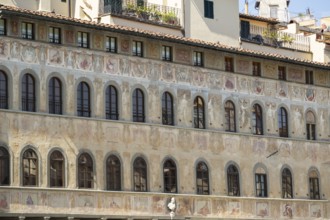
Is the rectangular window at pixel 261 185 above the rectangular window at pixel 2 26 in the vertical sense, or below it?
below

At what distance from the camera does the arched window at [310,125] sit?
50562mm

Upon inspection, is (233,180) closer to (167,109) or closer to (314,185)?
(167,109)

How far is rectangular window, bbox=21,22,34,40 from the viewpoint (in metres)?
41.0

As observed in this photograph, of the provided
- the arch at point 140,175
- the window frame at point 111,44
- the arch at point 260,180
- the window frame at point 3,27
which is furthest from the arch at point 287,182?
the window frame at point 3,27

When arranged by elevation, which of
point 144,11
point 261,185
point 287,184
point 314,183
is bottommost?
point 261,185

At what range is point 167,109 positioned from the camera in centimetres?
4516

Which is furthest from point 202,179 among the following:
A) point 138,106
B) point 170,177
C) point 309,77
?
point 309,77

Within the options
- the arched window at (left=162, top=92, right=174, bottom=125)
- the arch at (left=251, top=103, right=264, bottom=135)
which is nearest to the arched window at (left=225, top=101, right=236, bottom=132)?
the arch at (left=251, top=103, right=264, bottom=135)

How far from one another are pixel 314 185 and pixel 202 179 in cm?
639

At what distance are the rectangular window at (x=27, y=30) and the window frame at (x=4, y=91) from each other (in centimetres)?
156

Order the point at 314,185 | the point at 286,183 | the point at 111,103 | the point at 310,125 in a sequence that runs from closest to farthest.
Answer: the point at 111,103
the point at 286,183
the point at 314,185
the point at 310,125

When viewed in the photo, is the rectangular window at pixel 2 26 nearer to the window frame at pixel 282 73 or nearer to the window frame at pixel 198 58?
the window frame at pixel 198 58

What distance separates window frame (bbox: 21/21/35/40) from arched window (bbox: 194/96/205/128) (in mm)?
7676

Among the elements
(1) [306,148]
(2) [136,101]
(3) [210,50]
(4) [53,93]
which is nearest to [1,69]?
(4) [53,93]
